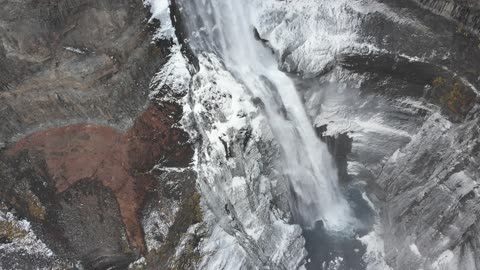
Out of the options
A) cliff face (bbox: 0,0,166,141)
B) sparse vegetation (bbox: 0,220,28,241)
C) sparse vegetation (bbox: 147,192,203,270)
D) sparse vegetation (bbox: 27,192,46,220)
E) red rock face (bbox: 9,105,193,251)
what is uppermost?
cliff face (bbox: 0,0,166,141)

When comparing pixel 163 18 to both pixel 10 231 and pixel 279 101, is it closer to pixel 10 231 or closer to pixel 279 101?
pixel 279 101

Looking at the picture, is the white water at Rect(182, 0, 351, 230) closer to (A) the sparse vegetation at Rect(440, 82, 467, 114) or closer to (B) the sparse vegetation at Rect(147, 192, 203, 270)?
(B) the sparse vegetation at Rect(147, 192, 203, 270)

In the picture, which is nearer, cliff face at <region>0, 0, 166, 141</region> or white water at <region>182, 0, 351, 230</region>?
cliff face at <region>0, 0, 166, 141</region>

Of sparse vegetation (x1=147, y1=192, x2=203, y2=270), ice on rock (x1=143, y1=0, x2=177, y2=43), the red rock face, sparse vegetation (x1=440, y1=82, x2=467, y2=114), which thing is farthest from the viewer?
sparse vegetation (x1=440, y1=82, x2=467, y2=114)

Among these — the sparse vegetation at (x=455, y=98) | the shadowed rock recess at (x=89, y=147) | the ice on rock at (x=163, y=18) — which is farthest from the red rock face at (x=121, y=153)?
the sparse vegetation at (x=455, y=98)

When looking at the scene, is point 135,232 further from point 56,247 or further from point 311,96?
point 311,96

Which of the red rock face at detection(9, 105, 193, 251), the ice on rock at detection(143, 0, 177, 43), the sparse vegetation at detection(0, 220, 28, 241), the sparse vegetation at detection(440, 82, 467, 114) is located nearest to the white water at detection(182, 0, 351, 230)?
the ice on rock at detection(143, 0, 177, 43)
